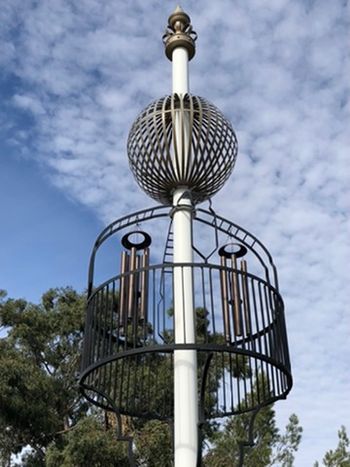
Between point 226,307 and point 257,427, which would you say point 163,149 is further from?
point 257,427

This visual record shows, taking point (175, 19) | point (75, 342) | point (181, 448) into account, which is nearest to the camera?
point (181, 448)

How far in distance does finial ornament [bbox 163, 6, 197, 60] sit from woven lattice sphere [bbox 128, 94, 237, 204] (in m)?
0.61

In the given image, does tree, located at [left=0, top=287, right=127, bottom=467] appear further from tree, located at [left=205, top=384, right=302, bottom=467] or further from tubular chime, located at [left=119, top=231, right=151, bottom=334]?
tubular chime, located at [left=119, top=231, right=151, bottom=334]

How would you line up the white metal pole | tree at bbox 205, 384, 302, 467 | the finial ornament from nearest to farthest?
Result: 1. the white metal pole
2. the finial ornament
3. tree at bbox 205, 384, 302, 467

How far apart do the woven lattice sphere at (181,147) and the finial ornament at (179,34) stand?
0.61 metres

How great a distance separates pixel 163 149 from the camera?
451cm

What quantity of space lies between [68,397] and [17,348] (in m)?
1.85

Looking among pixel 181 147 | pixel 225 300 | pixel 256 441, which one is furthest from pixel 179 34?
pixel 256 441

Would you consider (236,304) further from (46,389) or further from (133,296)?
(46,389)

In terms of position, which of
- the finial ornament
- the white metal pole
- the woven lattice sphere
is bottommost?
the white metal pole

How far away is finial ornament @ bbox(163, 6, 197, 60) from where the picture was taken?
501 centimetres

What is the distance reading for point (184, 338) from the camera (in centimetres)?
371

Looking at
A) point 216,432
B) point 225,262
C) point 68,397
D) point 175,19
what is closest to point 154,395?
point 225,262

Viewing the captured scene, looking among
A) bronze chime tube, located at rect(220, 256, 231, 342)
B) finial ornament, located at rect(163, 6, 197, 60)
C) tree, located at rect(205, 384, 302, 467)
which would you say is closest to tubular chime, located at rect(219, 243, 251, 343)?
bronze chime tube, located at rect(220, 256, 231, 342)
